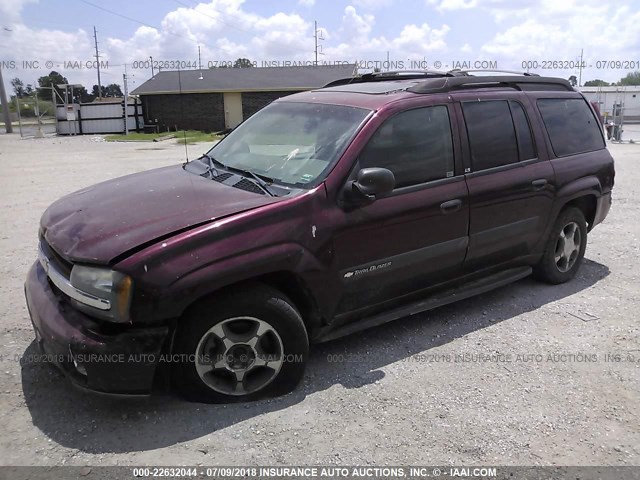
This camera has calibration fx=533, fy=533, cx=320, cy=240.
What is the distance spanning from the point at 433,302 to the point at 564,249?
189cm

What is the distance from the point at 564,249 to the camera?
5168mm

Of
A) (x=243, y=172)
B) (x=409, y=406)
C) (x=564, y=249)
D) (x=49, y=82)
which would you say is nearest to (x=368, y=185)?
(x=243, y=172)

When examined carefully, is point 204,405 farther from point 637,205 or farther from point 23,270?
point 637,205

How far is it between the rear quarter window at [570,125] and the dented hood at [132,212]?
3.02 meters

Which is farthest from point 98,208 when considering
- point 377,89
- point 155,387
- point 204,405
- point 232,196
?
point 377,89

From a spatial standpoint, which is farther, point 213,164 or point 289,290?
point 213,164

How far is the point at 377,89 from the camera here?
13.9ft

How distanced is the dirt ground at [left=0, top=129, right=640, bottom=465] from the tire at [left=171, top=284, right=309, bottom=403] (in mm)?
108

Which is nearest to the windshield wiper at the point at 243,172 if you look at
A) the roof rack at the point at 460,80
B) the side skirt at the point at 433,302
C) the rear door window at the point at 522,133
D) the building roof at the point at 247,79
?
the side skirt at the point at 433,302

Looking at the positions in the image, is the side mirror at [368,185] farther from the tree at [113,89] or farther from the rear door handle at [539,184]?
the tree at [113,89]

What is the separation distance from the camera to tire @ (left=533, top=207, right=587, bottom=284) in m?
4.98

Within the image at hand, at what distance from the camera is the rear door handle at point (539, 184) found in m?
4.57

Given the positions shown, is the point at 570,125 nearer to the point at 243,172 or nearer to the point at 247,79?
the point at 243,172

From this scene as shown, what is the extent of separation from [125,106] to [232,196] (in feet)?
121
